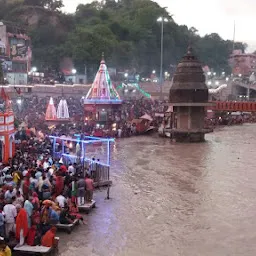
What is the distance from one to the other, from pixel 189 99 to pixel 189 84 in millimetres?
1081

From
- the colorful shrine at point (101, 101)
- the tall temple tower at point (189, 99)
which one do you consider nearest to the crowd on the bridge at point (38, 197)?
the tall temple tower at point (189, 99)

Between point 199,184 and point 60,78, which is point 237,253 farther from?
point 60,78

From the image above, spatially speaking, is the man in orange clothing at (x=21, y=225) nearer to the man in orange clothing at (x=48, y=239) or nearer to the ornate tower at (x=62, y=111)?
the man in orange clothing at (x=48, y=239)

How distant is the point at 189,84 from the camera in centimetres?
3045

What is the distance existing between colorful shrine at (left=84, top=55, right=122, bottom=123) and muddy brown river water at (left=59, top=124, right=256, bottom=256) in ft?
32.7

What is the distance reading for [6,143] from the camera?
1786 cm

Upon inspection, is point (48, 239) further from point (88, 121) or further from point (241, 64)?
point (241, 64)

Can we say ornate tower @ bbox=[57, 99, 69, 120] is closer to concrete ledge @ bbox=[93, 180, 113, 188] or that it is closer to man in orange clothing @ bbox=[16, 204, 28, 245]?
concrete ledge @ bbox=[93, 180, 113, 188]

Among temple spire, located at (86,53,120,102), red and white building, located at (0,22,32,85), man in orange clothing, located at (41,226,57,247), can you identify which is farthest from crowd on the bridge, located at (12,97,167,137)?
man in orange clothing, located at (41,226,57,247)

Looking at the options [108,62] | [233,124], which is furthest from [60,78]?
[233,124]

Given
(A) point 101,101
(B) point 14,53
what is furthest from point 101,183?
(B) point 14,53

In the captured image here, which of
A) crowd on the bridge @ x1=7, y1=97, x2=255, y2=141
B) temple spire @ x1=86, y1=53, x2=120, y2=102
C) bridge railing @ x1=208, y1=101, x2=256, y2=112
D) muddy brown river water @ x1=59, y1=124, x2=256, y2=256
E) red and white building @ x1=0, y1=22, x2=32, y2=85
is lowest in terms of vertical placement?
muddy brown river water @ x1=59, y1=124, x2=256, y2=256

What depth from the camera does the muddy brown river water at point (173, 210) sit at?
11.3 metres

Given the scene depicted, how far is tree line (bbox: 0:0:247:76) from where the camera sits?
63969 millimetres
